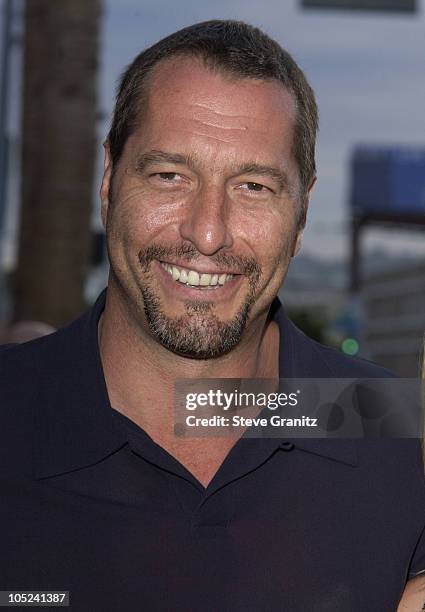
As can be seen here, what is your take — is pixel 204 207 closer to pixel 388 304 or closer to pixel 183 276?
pixel 183 276

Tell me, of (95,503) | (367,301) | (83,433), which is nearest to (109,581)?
(95,503)

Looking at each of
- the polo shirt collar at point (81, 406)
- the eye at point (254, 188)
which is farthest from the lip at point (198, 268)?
the polo shirt collar at point (81, 406)

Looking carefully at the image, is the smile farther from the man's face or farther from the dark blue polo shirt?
the dark blue polo shirt

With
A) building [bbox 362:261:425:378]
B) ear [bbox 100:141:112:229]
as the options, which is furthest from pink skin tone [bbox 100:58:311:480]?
building [bbox 362:261:425:378]

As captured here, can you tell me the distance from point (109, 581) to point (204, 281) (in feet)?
2.41

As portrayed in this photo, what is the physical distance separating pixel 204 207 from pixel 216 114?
24 centimetres

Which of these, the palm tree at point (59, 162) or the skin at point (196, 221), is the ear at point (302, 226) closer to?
the skin at point (196, 221)

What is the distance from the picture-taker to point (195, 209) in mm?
2656

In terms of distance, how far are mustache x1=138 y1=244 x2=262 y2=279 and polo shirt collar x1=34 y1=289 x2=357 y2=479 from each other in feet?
0.92

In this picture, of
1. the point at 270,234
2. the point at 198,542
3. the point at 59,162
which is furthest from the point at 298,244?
the point at 59,162

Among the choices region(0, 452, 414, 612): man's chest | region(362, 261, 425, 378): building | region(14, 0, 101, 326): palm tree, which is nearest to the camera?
region(0, 452, 414, 612): man's chest

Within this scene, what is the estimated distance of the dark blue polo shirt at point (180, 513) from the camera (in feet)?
8.41

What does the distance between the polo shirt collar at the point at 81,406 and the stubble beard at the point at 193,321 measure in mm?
194

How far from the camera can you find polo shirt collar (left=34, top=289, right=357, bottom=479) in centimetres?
263
